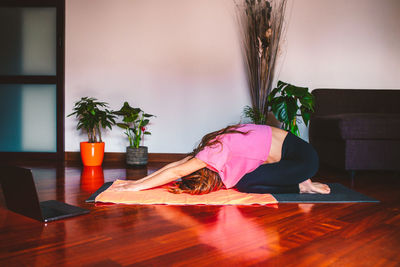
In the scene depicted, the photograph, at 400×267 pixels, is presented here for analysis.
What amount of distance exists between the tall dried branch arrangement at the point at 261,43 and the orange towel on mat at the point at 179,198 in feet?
5.08

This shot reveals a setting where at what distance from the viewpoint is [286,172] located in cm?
193

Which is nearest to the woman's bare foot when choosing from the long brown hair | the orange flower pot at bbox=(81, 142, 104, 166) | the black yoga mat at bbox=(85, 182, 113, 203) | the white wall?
the long brown hair

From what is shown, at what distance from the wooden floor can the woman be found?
0.72 feet

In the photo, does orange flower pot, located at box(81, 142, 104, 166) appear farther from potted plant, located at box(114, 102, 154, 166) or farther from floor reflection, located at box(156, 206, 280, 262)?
floor reflection, located at box(156, 206, 280, 262)

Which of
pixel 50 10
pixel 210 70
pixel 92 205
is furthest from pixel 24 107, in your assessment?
pixel 92 205

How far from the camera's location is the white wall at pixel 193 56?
369 centimetres

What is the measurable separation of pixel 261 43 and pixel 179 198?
209cm

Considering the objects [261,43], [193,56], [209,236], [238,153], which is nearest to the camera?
[209,236]

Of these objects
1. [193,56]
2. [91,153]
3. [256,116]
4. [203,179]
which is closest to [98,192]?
[203,179]

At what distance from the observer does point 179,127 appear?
149 inches

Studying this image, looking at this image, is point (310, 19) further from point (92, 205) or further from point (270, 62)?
point (92, 205)

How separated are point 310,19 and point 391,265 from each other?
10.6ft

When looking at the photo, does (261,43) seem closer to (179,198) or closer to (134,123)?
(134,123)

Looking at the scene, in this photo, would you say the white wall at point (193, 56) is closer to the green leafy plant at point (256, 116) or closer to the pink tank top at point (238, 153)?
the green leafy plant at point (256, 116)
